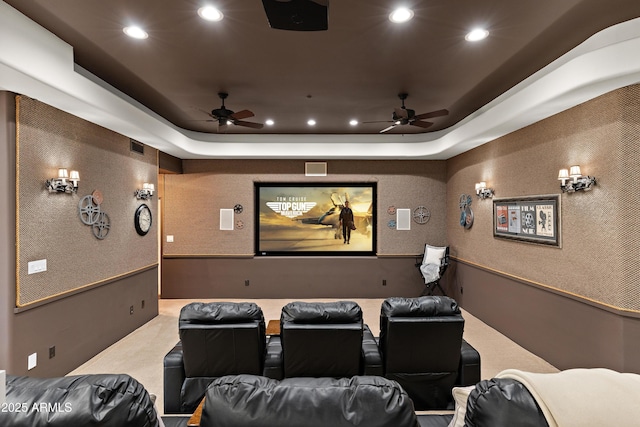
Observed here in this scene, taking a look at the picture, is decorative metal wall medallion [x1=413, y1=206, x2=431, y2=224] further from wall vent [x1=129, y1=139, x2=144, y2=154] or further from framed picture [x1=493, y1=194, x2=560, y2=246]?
wall vent [x1=129, y1=139, x2=144, y2=154]

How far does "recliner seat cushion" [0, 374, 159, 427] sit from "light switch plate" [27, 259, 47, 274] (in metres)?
2.82

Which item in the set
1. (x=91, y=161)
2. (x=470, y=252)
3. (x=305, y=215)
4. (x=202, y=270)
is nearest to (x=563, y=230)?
(x=470, y=252)

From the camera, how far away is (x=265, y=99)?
16.4 feet

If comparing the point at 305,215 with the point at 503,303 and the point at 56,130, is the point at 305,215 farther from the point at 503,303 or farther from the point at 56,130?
the point at 56,130

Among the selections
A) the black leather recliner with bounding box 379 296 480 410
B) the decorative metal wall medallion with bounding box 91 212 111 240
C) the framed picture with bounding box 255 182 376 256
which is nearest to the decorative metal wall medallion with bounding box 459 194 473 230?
the framed picture with bounding box 255 182 376 256

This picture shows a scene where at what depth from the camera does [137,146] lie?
18.2 feet

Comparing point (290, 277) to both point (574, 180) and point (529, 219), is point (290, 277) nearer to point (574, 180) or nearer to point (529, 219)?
point (529, 219)

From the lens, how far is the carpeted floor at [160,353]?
13.1 feet

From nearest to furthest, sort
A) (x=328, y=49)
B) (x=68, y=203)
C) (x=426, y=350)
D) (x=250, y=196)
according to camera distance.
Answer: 1. (x=426, y=350)
2. (x=328, y=49)
3. (x=68, y=203)
4. (x=250, y=196)

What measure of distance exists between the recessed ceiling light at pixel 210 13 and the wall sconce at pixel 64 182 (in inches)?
93.9

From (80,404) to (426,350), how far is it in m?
2.37

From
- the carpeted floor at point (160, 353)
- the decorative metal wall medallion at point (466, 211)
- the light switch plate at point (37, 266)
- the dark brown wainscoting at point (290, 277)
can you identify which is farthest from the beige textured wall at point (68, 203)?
the decorative metal wall medallion at point (466, 211)

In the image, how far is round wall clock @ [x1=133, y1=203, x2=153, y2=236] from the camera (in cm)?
551

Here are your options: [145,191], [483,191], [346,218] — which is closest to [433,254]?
[483,191]
